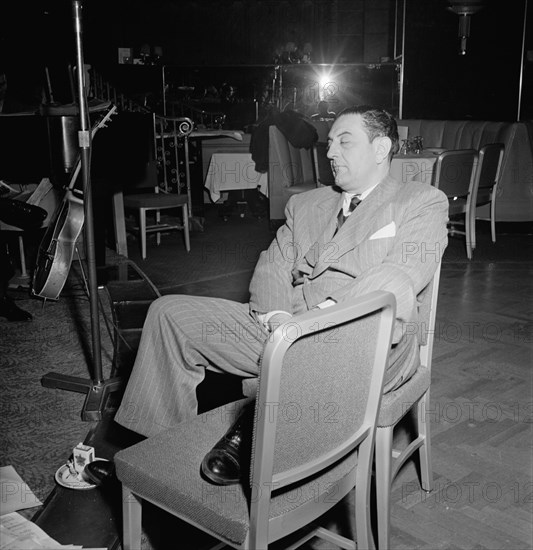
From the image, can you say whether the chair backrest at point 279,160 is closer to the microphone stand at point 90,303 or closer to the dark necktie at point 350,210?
the microphone stand at point 90,303

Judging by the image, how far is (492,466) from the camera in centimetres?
239

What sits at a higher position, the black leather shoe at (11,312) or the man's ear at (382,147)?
the man's ear at (382,147)

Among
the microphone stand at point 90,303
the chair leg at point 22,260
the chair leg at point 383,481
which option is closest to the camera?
the chair leg at point 383,481

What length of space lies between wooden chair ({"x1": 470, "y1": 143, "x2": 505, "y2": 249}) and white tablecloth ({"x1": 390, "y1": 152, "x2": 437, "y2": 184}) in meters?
0.42

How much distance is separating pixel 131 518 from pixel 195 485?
10.3 inches

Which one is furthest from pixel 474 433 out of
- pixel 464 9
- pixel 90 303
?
pixel 464 9

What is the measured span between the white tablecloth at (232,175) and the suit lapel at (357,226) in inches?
188

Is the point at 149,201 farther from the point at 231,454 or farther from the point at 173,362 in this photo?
the point at 231,454

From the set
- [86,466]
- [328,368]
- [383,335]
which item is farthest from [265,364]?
[86,466]

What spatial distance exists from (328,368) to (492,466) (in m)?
1.37

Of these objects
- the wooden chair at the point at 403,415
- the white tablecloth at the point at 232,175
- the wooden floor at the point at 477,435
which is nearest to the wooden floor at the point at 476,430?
the wooden floor at the point at 477,435

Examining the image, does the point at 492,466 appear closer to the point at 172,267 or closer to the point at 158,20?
the point at 172,267

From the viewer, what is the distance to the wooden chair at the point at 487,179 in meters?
5.53

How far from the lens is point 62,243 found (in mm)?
3629
